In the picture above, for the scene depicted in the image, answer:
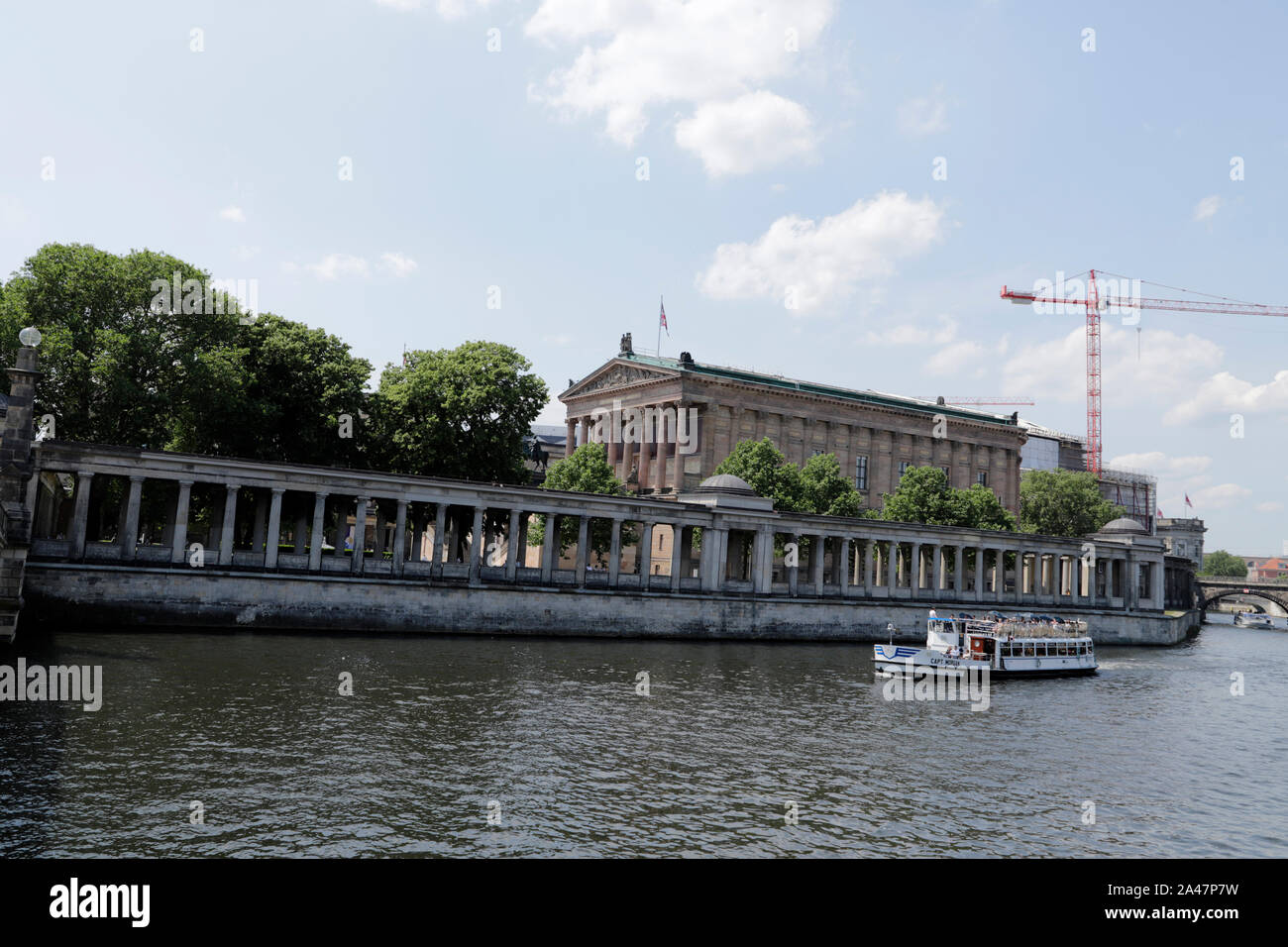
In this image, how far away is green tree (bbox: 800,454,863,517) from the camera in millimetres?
92875

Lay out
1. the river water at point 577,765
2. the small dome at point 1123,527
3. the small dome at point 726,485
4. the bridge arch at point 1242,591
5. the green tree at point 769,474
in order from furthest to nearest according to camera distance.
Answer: the bridge arch at point 1242,591, the small dome at point 1123,527, the green tree at point 769,474, the small dome at point 726,485, the river water at point 577,765

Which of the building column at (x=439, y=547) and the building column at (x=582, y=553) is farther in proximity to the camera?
the building column at (x=582, y=553)

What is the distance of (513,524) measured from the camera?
219 ft

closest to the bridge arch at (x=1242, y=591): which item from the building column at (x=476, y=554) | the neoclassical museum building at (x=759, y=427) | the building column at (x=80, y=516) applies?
the neoclassical museum building at (x=759, y=427)

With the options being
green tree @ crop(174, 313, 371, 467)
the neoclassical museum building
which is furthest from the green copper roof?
green tree @ crop(174, 313, 371, 467)

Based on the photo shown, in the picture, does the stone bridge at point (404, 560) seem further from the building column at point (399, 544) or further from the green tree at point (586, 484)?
the green tree at point (586, 484)

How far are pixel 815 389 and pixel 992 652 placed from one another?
6461 centimetres

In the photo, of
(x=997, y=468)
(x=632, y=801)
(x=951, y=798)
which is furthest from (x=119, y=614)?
(x=997, y=468)

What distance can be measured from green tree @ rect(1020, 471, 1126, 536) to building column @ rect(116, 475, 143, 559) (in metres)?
123

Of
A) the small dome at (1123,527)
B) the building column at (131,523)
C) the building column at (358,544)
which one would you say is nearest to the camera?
the building column at (131,523)

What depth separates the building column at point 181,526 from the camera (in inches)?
2184

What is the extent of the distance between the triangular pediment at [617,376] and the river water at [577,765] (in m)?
63.9

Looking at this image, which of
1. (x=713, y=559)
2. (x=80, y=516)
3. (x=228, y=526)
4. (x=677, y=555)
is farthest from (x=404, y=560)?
(x=713, y=559)
